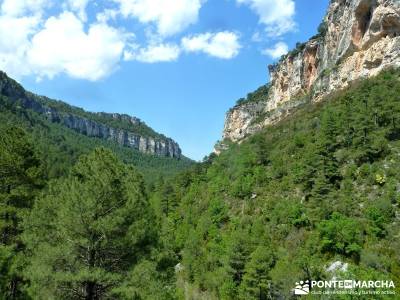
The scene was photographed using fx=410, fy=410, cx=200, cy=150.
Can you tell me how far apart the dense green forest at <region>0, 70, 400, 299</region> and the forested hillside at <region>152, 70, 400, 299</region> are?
15 cm

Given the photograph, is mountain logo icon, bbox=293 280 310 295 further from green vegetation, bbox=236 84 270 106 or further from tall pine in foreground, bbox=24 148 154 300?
green vegetation, bbox=236 84 270 106

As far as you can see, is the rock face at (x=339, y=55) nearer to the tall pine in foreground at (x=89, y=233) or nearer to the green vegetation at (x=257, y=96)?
the green vegetation at (x=257, y=96)

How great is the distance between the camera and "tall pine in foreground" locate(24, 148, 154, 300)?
13.9 meters

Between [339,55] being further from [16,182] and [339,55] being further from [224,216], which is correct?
[16,182]

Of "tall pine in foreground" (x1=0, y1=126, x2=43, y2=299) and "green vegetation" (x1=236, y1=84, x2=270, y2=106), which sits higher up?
"green vegetation" (x1=236, y1=84, x2=270, y2=106)

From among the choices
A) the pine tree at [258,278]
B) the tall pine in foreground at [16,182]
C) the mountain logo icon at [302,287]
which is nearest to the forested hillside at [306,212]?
the pine tree at [258,278]

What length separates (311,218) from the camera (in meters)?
37.2

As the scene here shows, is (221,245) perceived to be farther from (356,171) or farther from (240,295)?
(356,171)

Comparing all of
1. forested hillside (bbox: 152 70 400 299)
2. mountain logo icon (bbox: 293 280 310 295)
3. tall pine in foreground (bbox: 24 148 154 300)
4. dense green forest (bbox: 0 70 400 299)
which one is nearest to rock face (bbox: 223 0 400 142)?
dense green forest (bbox: 0 70 400 299)

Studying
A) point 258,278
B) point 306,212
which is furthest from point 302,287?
point 306,212

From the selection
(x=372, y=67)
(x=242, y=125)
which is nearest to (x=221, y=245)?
(x=372, y=67)

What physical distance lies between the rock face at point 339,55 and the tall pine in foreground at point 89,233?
51296 millimetres

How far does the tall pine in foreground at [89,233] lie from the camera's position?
13.9 m

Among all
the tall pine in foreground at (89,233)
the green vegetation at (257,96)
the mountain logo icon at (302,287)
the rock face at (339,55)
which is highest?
the green vegetation at (257,96)
